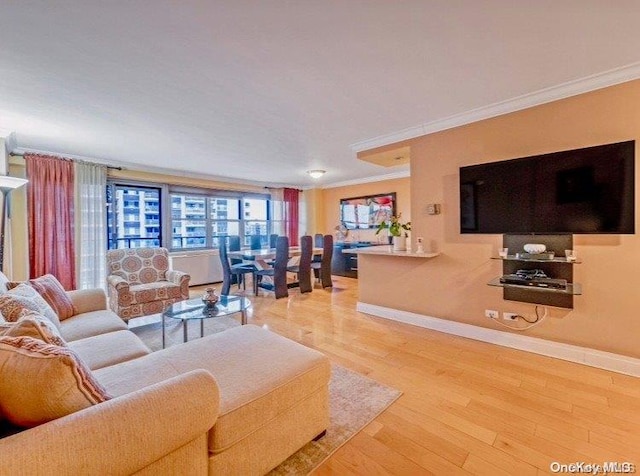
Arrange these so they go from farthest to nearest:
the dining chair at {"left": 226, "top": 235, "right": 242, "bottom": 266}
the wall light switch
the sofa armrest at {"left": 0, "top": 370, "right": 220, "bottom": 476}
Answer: the dining chair at {"left": 226, "top": 235, "right": 242, "bottom": 266} → the wall light switch → the sofa armrest at {"left": 0, "top": 370, "right": 220, "bottom": 476}

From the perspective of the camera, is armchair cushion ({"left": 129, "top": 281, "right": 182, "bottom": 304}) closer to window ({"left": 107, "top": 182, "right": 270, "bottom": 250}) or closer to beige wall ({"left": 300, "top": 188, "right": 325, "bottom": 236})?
window ({"left": 107, "top": 182, "right": 270, "bottom": 250})

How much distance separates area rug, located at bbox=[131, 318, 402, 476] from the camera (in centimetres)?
149

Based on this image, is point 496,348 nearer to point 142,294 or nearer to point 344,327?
point 344,327

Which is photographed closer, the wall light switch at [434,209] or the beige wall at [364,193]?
the wall light switch at [434,209]

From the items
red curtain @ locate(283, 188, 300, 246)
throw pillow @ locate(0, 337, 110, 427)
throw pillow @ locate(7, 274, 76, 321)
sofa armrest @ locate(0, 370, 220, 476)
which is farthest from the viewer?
red curtain @ locate(283, 188, 300, 246)

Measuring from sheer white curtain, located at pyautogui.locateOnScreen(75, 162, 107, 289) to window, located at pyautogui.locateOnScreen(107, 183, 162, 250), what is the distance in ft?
0.91

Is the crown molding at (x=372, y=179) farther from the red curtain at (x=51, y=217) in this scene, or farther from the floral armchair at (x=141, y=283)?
the red curtain at (x=51, y=217)

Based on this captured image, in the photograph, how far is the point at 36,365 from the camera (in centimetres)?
93

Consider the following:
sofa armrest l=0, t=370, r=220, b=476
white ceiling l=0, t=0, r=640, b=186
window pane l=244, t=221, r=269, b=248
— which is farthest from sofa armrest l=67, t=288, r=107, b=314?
window pane l=244, t=221, r=269, b=248

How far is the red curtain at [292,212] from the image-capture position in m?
7.52

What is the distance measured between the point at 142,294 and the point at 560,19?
4.35 metres

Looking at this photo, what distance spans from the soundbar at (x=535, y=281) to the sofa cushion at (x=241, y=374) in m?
2.03

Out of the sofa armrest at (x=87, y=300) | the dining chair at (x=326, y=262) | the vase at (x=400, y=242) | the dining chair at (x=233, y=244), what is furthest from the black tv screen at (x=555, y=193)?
the dining chair at (x=233, y=244)

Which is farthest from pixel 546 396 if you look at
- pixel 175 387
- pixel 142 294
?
pixel 142 294
